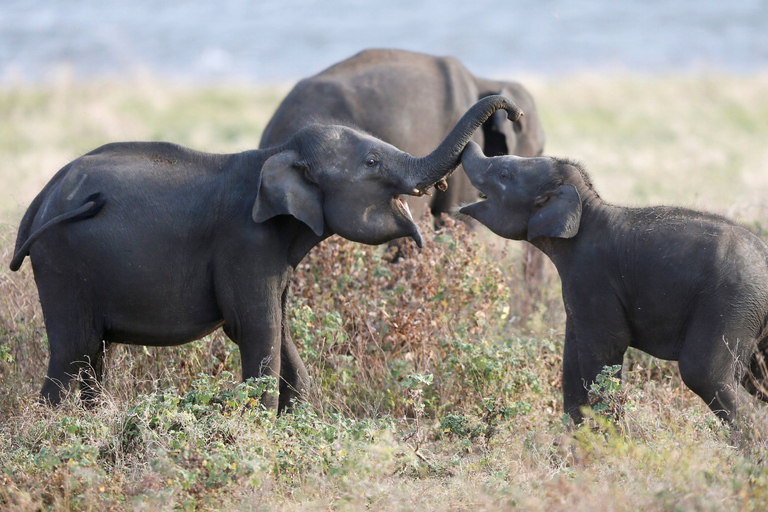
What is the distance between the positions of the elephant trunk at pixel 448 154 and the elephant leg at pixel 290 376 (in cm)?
134

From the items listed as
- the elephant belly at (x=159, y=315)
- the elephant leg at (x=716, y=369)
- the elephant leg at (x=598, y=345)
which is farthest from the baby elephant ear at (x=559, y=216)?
the elephant belly at (x=159, y=315)

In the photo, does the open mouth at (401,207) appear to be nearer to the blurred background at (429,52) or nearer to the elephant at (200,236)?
the elephant at (200,236)

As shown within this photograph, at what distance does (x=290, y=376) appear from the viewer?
645 centimetres

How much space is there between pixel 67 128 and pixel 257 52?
28.2m

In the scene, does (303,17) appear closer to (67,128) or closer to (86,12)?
(86,12)

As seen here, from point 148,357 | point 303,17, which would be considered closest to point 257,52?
point 303,17

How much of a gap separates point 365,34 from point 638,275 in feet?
148

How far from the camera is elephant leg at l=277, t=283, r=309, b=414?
21.0 feet

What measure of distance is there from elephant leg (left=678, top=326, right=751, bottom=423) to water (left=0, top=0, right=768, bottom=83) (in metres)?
33.1

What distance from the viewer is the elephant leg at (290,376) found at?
6.39 meters

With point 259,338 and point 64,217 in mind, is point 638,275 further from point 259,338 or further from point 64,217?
point 64,217

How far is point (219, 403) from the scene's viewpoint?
5766 mm

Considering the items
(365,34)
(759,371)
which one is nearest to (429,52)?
(365,34)

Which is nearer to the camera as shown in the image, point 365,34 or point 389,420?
point 389,420
